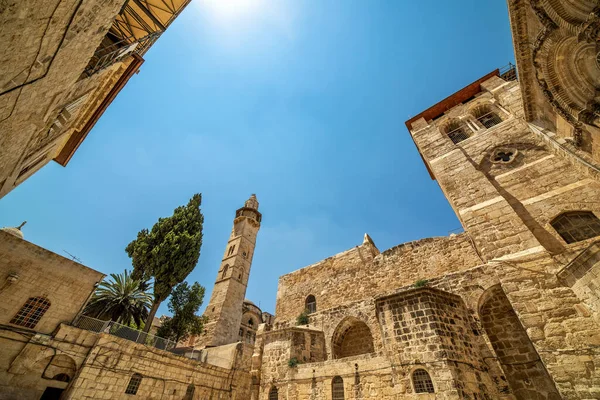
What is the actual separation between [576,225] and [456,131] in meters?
8.54

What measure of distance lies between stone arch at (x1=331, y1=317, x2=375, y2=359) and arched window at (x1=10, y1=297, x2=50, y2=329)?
12328 mm

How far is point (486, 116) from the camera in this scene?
551 inches

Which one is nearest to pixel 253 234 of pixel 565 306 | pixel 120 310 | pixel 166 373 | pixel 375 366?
pixel 120 310

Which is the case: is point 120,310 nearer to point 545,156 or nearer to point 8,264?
point 8,264

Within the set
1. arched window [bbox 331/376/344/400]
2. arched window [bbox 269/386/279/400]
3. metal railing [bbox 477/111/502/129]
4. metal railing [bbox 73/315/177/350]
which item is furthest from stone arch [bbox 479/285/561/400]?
metal railing [bbox 73/315/177/350]

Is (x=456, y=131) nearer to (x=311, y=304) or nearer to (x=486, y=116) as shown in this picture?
(x=486, y=116)

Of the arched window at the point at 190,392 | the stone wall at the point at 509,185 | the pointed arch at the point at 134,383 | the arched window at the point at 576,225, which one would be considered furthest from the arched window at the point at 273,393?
the arched window at the point at 576,225

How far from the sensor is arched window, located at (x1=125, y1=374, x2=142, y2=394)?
33.0 feet

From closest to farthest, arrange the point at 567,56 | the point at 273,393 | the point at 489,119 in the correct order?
the point at 567,56 → the point at 273,393 → the point at 489,119

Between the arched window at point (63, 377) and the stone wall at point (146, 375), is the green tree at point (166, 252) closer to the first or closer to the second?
the stone wall at point (146, 375)

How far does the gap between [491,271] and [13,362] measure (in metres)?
17.2

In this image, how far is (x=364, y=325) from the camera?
37.4 ft

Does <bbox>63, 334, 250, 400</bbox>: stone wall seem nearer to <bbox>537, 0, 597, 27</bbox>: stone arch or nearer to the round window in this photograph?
the round window

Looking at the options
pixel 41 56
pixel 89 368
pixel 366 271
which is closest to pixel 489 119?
pixel 366 271
